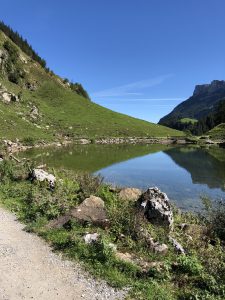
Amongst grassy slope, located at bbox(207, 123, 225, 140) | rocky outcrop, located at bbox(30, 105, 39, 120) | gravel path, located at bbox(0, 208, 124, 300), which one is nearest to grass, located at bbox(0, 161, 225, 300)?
gravel path, located at bbox(0, 208, 124, 300)

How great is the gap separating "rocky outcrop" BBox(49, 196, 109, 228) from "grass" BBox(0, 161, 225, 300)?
305 mm

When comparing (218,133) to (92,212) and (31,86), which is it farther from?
(92,212)

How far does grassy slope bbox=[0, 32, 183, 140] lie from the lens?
83.5m

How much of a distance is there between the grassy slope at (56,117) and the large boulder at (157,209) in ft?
184

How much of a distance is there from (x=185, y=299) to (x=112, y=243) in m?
4.53

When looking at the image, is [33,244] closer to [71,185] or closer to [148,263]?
[148,263]

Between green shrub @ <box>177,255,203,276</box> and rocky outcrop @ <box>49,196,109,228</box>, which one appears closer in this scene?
green shrub @ <box>177,255,203,276</box>

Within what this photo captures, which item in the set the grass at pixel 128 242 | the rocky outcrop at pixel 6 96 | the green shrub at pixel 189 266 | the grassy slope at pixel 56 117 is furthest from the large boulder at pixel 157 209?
the rocky outcrop at pixel 6 96

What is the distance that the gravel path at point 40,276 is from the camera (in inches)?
424

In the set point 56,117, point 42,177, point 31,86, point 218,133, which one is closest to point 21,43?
point 31,86

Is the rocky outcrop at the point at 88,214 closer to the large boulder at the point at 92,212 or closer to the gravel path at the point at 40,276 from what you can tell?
the large boulder at the point at 92,212

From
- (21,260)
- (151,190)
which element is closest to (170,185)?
(151,190)

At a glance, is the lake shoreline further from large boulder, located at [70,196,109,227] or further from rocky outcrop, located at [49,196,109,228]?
rocky outcrop, located at [49,196,109,228]

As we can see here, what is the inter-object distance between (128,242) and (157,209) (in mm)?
2712
